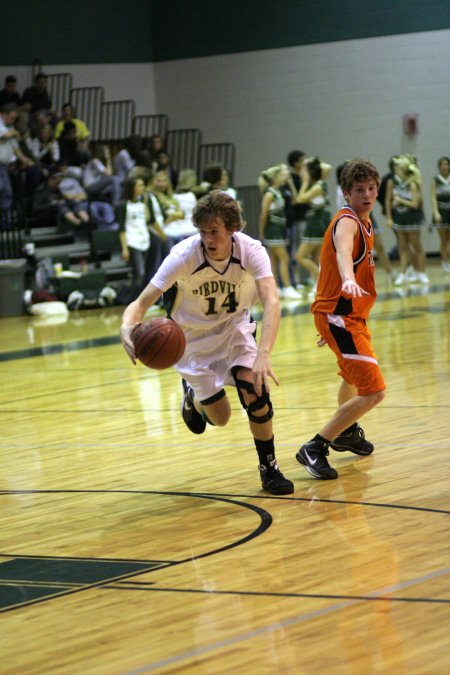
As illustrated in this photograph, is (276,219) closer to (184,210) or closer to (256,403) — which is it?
(184,210)

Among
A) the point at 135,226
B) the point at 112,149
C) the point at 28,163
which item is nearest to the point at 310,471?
the point at 135,226

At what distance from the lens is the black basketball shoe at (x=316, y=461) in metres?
5.68

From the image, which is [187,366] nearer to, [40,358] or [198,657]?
[198,657]

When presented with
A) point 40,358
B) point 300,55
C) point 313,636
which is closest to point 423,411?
point 313,636

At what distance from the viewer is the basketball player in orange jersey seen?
566 centimetres

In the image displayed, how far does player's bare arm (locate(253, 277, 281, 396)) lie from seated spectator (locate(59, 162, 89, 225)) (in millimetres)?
13250

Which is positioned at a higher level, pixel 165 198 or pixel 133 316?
pixel 165 198

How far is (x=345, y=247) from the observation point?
559cm

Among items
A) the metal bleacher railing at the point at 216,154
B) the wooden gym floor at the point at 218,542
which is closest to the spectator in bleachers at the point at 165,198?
the metal bleacher railing at the point at 216,154

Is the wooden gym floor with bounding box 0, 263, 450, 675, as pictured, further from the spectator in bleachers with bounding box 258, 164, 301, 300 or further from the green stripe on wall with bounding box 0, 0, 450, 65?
the green stripe on wall with bounding box 0, 0, 450, 65

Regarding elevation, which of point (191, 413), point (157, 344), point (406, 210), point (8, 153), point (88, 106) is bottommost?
point (191, 413)

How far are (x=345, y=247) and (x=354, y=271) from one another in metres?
0.22

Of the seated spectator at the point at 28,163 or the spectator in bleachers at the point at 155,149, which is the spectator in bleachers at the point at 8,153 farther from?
the spectator in bleachers at the point at 155,149

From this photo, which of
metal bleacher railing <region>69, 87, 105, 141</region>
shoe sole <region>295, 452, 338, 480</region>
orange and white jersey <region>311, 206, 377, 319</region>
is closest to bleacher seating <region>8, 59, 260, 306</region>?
metal bleacher railing <region>69, 87, 105, 141</region>
